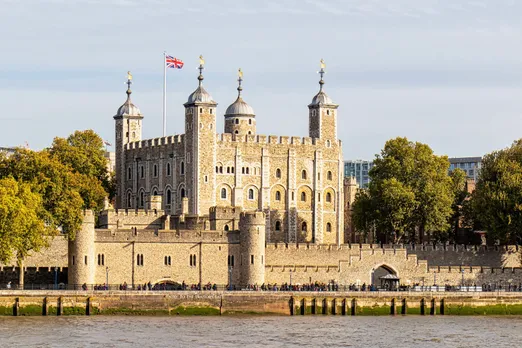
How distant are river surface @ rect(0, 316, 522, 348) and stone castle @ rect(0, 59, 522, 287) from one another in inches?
333

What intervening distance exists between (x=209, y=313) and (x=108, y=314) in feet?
19.0

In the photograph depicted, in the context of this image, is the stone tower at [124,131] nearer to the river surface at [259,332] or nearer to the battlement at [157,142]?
the battlement at [157,142]

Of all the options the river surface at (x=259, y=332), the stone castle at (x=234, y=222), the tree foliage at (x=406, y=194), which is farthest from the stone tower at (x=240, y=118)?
the river surface at (x=259, y=332)

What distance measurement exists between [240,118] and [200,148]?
396 inches

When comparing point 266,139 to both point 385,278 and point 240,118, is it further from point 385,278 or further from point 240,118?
point 385,278

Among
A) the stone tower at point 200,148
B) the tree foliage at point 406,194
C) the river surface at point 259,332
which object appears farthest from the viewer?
the stone tower at point 200,148

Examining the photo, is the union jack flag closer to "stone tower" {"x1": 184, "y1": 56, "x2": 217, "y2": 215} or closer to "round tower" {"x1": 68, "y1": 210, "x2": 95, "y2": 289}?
"stone tower" {"x1": 184, "y1": 56, "x2": 217, "y2": 215}

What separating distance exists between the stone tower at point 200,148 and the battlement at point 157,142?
174 centimetres

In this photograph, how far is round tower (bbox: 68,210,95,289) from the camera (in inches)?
3935

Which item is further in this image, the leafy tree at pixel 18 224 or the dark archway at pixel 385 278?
the dark archway at pixel 385 278

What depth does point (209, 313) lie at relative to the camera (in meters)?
96.1

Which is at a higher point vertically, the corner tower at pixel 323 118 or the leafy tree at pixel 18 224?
the corner tower at pixel 323 118

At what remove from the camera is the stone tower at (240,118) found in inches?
5246

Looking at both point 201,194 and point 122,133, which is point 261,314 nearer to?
point 201,194
